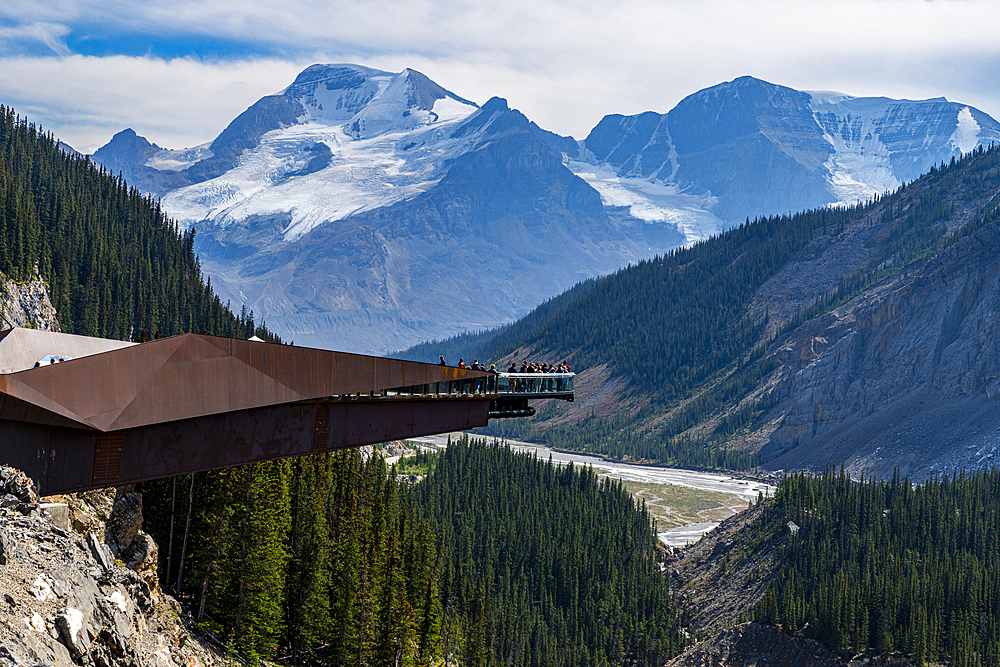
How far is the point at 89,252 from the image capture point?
15488cm

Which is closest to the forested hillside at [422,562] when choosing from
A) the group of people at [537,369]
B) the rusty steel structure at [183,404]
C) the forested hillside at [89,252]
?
the rusty steel structure at [183,404]

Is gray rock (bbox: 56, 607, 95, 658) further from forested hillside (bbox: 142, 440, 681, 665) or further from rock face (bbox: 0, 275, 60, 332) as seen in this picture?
rock face (bbox: 0, 275, 60, 332)

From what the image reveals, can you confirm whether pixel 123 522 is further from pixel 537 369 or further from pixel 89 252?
pixel 89 252

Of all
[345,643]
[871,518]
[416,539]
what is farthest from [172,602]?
[871,518]

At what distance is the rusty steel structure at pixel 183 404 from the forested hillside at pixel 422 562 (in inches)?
504

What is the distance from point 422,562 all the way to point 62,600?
170 ft

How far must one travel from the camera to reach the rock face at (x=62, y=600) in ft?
69.7

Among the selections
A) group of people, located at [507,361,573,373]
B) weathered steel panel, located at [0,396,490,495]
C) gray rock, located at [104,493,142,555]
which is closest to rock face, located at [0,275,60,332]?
gray rock, located at [104,493,142,555]

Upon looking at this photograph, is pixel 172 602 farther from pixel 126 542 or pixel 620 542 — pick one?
pixel 620 542

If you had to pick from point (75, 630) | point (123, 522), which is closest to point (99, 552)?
point (75, 630)

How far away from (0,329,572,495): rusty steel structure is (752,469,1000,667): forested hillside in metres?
79.2

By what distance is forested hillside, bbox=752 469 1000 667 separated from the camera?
95.5 meters

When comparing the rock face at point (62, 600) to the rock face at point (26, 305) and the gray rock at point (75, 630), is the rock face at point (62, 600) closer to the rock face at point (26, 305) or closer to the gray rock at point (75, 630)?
the gray rock at point (75, 630)

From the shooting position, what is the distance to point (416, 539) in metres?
77.1
